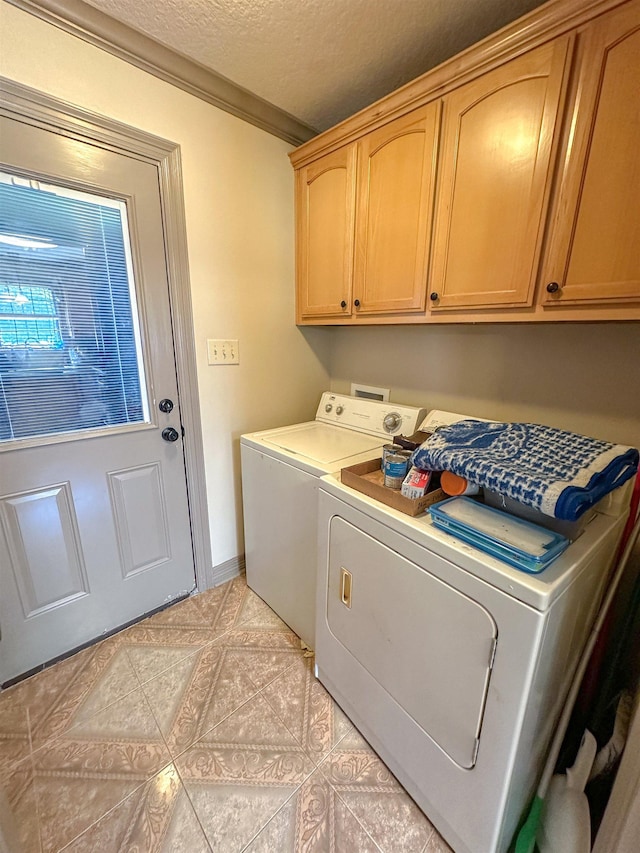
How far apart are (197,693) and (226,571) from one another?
2.22 feet

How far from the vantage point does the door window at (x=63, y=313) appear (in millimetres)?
1223

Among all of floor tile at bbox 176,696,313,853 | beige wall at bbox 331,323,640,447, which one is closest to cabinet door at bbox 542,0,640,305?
beige wall at bbox 331,323,640,447

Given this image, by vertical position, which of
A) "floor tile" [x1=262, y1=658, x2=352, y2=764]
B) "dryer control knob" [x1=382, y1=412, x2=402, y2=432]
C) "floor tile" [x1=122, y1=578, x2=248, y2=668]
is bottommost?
"floor tile" [x1=262, y1=658, x2=352, y2=764]

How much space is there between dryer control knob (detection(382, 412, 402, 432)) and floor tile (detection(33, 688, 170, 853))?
1.50 metres

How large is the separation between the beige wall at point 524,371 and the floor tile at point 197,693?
4.91ft

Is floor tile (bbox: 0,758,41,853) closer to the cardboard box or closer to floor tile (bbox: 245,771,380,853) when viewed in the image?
floor tile (bbox: 245,771,380,853)

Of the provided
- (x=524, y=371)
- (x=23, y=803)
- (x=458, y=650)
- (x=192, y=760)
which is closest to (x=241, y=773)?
(x=192, y=760)

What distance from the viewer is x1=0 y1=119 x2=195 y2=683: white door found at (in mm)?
1241

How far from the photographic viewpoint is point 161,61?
1332 millimetres

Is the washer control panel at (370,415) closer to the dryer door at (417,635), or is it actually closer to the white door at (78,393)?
the dryer door at (417,635)

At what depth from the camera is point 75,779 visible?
1.12 m

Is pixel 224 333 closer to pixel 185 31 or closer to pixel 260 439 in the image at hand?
pixel 260 439

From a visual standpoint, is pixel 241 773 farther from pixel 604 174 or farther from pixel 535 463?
pixel 604 174

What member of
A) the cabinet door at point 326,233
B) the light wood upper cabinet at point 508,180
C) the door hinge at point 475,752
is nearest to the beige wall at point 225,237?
the cabinet door at point 326,233
